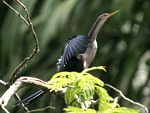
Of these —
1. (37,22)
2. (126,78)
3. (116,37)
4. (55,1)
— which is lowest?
(126,78)

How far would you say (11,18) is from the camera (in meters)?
3.85

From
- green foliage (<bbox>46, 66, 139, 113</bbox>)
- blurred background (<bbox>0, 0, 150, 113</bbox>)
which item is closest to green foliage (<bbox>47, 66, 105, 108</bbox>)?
green foliage (<bbox>46, 66, 139, 113</bbox>)

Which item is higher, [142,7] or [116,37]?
[142,7]

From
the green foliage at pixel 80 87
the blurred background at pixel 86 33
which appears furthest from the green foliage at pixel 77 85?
the blurred background at pixel 86 33

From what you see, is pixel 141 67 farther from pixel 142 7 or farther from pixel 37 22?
pixel 37 22

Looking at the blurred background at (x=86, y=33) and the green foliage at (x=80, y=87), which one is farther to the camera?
the blurred background at (x=86, y=33)

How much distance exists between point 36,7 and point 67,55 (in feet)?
8.94

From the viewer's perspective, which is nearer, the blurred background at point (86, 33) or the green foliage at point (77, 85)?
the green foliage at point (77, 85)

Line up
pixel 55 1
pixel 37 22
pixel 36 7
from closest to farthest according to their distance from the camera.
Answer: pixel 37 22
pixel 55 1
pixel 36 7

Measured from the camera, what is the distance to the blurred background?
3.70 metres

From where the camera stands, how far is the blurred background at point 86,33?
3.70 meters

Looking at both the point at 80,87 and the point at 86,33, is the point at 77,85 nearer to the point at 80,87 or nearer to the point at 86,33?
the point at 80,87

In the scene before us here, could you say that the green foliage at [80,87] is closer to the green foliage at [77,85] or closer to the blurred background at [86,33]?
the green foliage at [77,85]

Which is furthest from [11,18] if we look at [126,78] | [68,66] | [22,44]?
[68,66]
